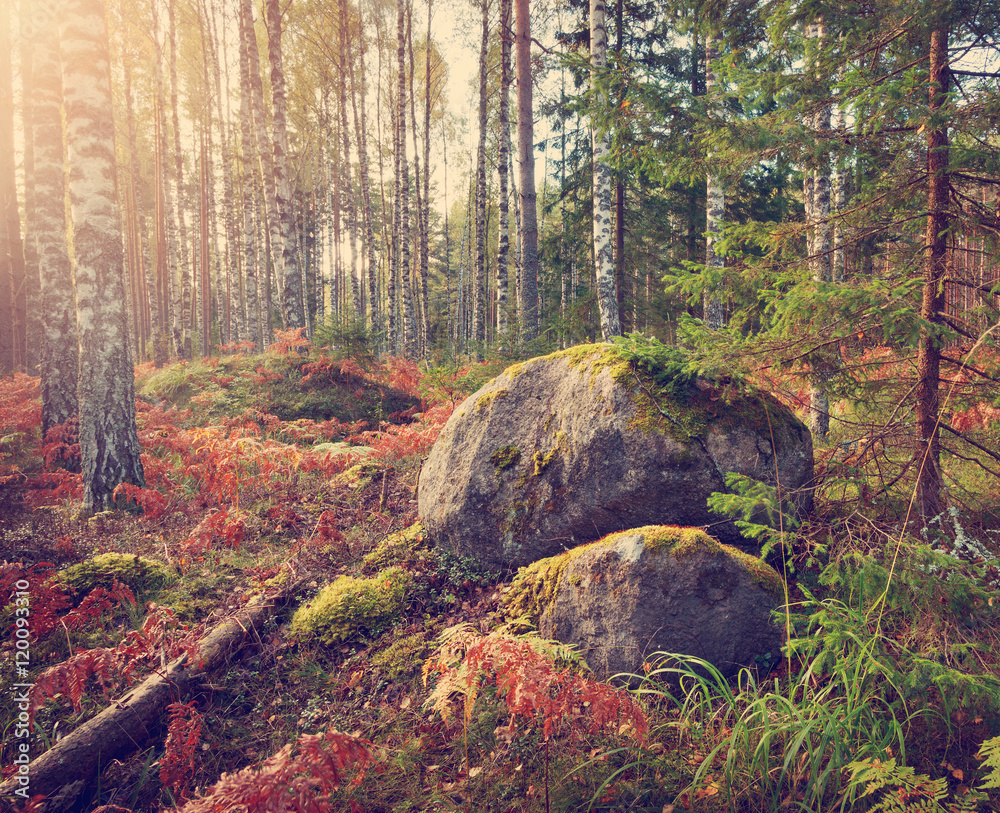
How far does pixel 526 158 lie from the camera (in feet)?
35.2

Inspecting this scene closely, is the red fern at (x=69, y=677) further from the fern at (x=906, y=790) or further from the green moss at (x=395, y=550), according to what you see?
the fern at (x=906, y=790)

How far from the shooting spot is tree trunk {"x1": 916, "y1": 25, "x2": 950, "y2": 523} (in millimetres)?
2982

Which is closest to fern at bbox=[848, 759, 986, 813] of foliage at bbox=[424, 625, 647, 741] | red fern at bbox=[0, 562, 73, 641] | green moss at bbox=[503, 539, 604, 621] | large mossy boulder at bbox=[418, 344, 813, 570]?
foliage at bbox=[424, 625, 647, 741]

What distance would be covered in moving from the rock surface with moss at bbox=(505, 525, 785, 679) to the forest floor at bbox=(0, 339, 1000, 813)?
17cm

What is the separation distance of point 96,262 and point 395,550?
4.62 metres

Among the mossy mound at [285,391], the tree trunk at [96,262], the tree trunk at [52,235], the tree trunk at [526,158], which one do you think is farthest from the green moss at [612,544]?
the tree trunk at [52,235]

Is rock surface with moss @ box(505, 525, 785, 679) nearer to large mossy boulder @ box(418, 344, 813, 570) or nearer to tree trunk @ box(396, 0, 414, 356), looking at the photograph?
large mossy boulder @ box(418, 344, 813, 570)

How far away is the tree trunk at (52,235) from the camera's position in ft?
23.8

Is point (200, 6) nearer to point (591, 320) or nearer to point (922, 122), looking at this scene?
point (591, 320)

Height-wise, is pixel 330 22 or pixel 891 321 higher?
pixel 330 22

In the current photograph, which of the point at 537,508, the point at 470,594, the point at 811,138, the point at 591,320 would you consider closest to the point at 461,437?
the point at 537,508

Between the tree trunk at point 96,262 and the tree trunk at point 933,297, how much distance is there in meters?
7.35

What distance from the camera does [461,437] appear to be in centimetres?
471

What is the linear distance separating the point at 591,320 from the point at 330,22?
54.2 feet
